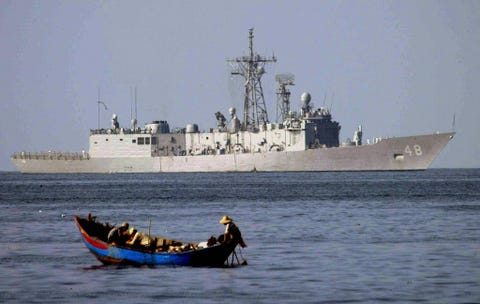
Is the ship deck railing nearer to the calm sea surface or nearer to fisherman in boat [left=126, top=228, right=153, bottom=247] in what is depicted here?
the calm sea surface

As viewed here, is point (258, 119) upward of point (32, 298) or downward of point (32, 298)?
upward

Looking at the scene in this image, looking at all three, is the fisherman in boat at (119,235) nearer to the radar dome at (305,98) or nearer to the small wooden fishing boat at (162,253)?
the small wooden fishing boat at (162,253)

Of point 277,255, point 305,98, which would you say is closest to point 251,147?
point 305,98

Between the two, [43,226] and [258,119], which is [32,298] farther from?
[258,119]

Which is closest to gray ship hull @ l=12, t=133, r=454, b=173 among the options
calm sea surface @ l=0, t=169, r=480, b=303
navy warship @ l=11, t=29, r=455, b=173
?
navy warship @ l=11, t=29, r=455, b=173

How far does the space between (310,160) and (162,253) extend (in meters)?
95.0

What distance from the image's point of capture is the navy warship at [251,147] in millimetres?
124812

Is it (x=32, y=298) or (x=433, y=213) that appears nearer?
(x=32, y=298)

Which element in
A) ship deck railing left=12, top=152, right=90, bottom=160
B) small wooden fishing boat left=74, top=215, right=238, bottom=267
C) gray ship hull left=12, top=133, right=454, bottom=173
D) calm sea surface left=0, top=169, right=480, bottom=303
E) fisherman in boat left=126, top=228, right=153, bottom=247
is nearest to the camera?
calm sea surface left=0, top=169, right=480, bottom=303

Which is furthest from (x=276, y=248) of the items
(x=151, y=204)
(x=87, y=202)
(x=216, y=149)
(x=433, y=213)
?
(x=216, y=149)

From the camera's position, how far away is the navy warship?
125 metres

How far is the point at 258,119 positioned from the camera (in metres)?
145

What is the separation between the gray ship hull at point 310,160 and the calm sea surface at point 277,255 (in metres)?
53.2

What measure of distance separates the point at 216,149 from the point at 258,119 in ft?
23.3
